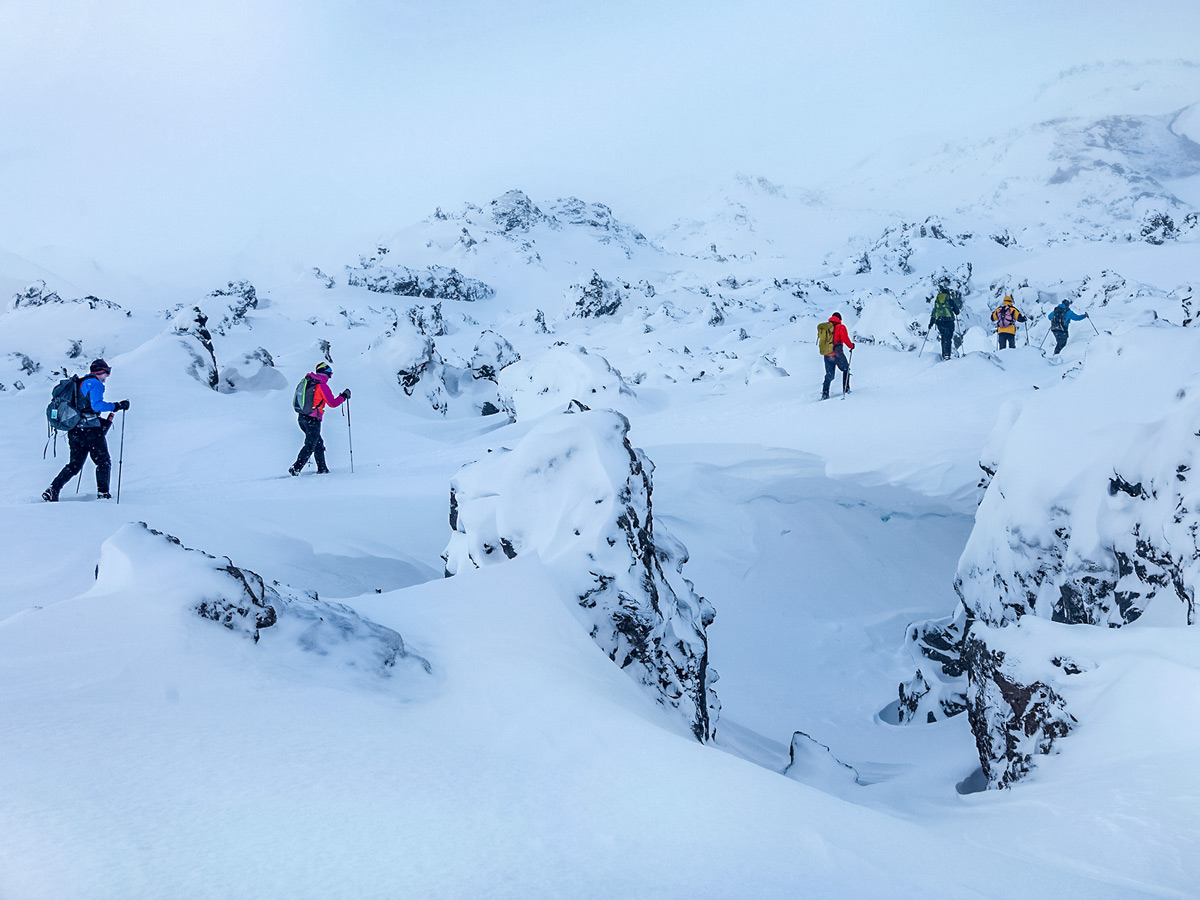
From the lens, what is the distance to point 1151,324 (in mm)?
5820

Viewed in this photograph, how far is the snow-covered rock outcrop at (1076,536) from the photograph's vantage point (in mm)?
4070

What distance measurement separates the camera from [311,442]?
941cm

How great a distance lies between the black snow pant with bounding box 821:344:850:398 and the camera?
10.9m

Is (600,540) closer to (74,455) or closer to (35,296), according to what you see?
(74,455)

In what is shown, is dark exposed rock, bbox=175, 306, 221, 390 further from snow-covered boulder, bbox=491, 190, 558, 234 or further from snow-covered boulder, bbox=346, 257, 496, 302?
snow-covered boulder, bbox=491, 190, 558, 234

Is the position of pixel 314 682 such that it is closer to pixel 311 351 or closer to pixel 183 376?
pixel 183 376

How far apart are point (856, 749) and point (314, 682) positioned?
514 cm

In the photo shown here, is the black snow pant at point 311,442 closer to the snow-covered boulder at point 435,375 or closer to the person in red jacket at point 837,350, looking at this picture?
the snow-covered boulder at point 435,375

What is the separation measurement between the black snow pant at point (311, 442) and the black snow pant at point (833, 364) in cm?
750

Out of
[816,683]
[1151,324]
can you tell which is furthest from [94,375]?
[1151,324]

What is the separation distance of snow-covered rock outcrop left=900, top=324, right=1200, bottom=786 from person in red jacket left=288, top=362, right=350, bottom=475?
7.61 metres

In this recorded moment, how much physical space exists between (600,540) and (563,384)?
376 inches

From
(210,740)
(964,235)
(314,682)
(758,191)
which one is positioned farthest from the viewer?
(758,191)

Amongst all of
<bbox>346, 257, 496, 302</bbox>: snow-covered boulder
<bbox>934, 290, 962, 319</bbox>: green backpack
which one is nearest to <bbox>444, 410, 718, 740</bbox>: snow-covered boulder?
<bbox>934, 290, 962, 319</bbox>: green backpack
